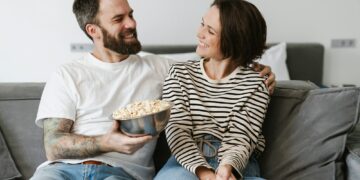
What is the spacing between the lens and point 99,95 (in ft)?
4.79

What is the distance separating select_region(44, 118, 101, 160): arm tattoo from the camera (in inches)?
52.1

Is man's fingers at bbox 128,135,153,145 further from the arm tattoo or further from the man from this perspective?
the arm tattoo

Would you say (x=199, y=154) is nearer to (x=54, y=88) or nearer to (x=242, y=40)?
(x=242, y=40)

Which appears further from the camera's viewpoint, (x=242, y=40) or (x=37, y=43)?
(x=37, y=43)

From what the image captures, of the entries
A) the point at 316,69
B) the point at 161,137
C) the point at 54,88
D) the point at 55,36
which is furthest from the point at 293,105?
the point at 55,36

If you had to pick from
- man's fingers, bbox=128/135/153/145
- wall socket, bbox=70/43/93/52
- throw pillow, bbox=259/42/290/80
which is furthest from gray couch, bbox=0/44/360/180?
wall socket, bbox=70/43/93/52

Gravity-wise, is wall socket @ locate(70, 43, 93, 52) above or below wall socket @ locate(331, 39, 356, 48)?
above

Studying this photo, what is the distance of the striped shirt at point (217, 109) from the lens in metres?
1.32

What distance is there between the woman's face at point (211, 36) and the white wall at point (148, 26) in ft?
4.35

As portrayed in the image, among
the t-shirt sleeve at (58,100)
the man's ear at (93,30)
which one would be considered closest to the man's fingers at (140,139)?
the t-shirt sleeve at (58,100)

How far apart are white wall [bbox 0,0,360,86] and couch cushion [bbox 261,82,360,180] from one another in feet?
4.57

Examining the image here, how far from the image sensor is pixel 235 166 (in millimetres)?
1207

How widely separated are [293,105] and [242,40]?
34 centimetres

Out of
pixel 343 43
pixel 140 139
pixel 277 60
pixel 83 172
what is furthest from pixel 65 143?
pixel 343 43
